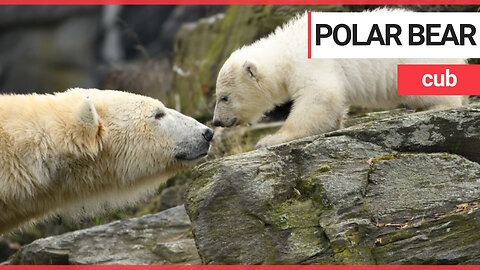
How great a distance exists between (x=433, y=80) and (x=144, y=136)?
10.4ft

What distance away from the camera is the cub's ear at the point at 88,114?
4508 millimetres

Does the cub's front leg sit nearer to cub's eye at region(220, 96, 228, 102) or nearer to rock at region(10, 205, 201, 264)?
cub's eye at region(220, 96, 228, 102)

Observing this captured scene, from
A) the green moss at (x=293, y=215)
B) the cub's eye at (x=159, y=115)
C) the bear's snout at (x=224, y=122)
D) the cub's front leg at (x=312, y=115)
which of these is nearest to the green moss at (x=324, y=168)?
the green moss at (x=293, y=215)

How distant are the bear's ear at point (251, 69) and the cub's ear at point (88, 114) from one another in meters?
2.33

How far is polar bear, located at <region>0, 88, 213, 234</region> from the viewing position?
449 cm

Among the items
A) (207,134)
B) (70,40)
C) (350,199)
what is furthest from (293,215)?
(70,40)

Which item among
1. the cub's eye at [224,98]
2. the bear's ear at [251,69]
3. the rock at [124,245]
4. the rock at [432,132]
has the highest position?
the bear's ear at [251,69]

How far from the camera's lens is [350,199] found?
4512 millimetres

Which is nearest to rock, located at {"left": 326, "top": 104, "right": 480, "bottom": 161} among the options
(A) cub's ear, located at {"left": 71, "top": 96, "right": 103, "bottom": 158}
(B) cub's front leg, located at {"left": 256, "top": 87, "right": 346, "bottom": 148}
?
(B) cub's front leg, located at {"left": 256, "top": 87, "right": 346, "bottom": 148}

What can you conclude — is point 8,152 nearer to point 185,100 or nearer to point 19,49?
point 185,100

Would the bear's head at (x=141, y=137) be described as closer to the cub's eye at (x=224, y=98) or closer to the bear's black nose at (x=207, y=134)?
the bear's black nose at (x=207, y=134)

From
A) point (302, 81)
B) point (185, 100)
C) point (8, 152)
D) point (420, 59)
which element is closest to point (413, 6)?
point (420, 59)

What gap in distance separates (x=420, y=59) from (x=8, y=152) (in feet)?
13.4

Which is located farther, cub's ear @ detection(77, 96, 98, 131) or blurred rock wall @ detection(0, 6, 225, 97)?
blurred rock wall @ detection(0, 6, 225, 97)
